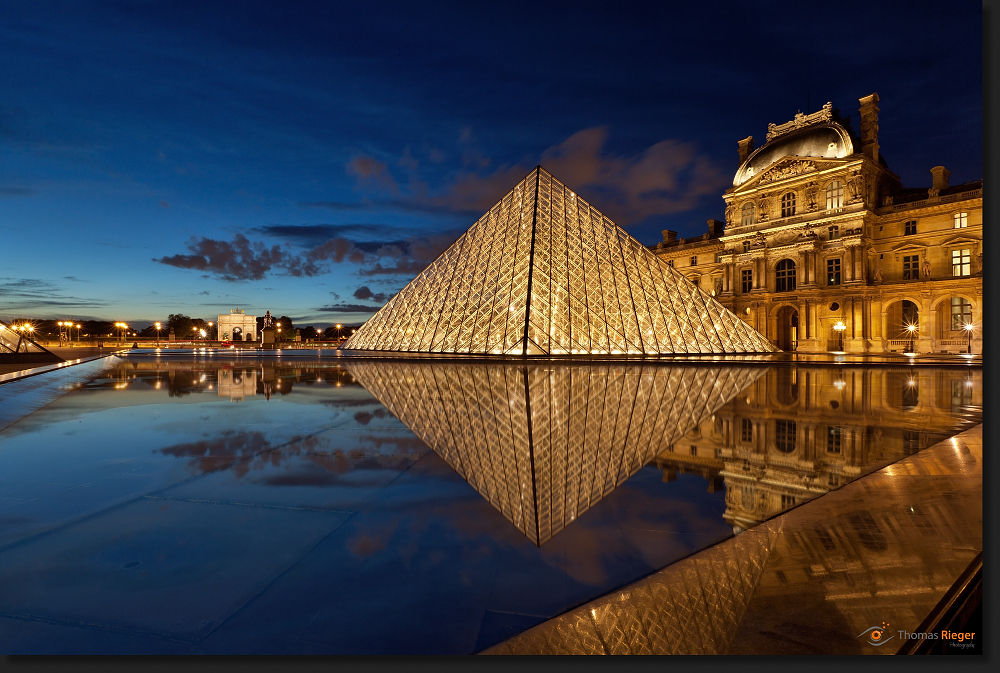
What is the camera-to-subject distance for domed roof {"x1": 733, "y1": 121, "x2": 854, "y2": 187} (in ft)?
124

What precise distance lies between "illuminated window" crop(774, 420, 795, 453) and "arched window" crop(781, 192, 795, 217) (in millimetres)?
40357

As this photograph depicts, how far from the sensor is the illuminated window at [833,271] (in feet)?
123

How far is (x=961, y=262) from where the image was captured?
108ft

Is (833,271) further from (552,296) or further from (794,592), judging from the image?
(794,592)

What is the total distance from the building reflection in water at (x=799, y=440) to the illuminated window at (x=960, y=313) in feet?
102

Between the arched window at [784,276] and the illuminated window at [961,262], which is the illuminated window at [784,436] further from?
the arched window at [784,276]

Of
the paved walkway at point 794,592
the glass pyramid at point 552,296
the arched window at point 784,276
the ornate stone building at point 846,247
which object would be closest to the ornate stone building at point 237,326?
the glass pyramid at point 552,296

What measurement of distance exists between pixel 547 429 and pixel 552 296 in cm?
1656

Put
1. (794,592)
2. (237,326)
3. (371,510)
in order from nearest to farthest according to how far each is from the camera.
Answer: (794,592)
(371,510)
(237,326)

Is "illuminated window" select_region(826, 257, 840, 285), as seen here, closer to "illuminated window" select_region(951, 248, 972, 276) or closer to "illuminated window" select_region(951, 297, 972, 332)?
"illuminated window" select_region(951, 248, 972, 276)

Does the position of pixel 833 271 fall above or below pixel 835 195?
below

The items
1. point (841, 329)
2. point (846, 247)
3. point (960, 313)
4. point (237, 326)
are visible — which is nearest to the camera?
point (960, 313)

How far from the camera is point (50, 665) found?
5.69 ft

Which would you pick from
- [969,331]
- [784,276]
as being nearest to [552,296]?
[784,276]
